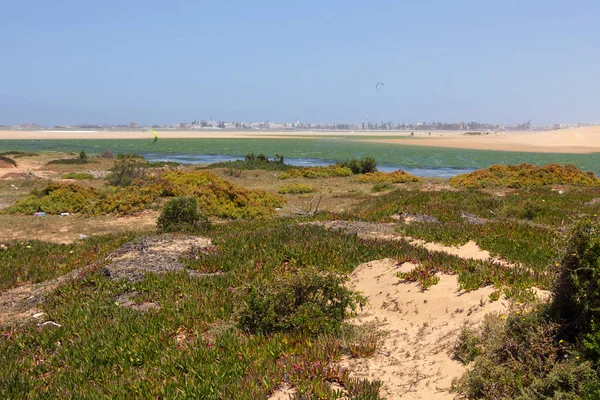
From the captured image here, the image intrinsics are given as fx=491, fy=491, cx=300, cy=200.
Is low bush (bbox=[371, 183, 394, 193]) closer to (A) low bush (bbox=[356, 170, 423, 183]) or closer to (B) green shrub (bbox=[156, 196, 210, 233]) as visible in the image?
(A) low bush (bbox=[356, 170, 423, 183])

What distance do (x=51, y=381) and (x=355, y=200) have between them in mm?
19309

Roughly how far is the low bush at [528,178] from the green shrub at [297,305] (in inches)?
837

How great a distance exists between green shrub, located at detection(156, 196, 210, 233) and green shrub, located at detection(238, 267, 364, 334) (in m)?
8.23

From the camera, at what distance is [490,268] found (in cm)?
741

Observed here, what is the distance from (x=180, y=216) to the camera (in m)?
15.2

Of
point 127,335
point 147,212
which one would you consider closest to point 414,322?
point 127,335

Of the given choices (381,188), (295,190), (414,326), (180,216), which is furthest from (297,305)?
(381,188)

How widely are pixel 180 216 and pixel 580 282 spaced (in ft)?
40.3

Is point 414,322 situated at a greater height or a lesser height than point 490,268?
lesser

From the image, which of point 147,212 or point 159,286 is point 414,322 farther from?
point 147,212

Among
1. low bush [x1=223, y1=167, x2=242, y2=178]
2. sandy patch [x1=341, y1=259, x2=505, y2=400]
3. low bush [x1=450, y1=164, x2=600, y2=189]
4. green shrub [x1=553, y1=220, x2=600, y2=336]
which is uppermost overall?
green shrub [x1=553, y1=220, x2=600, y2=336]

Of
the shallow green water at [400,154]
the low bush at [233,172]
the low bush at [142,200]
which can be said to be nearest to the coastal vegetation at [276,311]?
the low bush at [142,200]

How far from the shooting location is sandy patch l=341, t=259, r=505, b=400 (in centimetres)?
497

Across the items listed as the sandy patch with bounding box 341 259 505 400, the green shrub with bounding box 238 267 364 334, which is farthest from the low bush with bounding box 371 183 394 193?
the green shrub with bounding box 238 267 364 334
